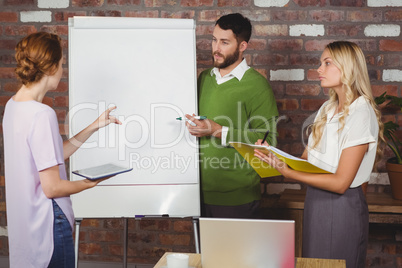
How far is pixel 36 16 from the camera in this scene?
2.89m

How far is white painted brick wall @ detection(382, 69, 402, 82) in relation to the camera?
8.71 ft

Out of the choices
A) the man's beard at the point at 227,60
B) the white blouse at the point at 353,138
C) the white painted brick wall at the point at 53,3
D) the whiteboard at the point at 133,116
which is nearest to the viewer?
the white blouse at the point at 353,138

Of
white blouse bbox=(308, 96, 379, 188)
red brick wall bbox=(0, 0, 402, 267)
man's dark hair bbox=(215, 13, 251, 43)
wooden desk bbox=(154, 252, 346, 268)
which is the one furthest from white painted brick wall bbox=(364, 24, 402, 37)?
wooden desk bbox=(154, 252, 346, 268)

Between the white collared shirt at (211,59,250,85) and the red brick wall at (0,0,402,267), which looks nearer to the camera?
the white collared shirt at (211,59,250,85)

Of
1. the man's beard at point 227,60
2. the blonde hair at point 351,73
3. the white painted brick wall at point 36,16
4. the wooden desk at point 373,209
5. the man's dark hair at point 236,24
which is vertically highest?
the white painted brick wall at point 36,16

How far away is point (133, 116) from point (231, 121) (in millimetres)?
477

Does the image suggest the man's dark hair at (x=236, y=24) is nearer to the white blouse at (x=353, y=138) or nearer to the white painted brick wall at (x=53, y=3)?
the white blouse at (x=353, y=138)

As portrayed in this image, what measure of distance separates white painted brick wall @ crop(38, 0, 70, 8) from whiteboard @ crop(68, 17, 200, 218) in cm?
71

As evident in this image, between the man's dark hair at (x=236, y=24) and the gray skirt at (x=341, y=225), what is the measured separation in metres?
0.91

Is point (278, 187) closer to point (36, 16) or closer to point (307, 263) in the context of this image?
point (307, 263)

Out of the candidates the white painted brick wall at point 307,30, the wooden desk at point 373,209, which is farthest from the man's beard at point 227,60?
the wooden desk at point 373,209

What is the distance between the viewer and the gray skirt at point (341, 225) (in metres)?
1.80

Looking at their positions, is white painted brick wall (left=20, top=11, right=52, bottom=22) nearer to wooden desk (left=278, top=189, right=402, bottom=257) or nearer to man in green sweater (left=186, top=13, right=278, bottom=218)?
man in green sweater (left=186, top=13, right=278, bottom=218)

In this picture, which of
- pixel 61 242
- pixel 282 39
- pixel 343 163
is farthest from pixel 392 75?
pixel 61 242
